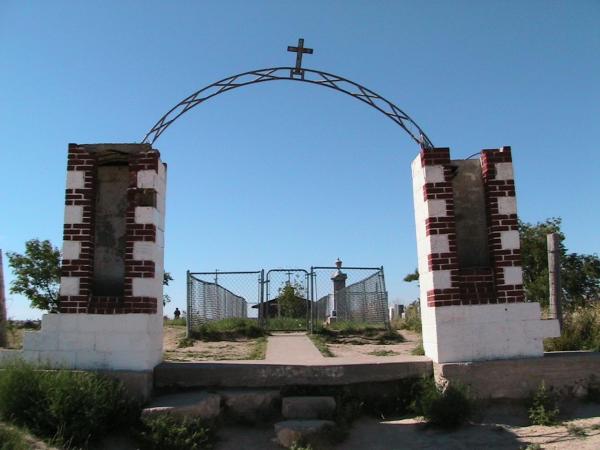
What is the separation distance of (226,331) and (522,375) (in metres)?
7.89

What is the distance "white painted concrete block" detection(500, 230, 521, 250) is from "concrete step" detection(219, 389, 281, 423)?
11.4 feet

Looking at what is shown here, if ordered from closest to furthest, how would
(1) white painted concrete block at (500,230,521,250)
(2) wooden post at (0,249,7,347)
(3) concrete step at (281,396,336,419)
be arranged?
(3) concrete step at (281,396,336,419), (1) white painted concrete block at (500,230,521,250), (2) wooden post at (0,249,7,347)

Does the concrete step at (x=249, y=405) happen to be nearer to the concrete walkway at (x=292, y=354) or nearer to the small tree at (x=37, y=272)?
the concrete walkway at (x=292, y=354)

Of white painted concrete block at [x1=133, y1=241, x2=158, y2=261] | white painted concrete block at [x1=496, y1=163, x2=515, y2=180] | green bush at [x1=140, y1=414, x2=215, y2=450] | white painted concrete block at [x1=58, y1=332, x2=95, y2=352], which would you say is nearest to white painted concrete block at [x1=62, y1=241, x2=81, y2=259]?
white painted concrete block at [x1=133, y1=241, x2=158, y2=261]

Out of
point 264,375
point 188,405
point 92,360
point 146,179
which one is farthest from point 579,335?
point 92,360

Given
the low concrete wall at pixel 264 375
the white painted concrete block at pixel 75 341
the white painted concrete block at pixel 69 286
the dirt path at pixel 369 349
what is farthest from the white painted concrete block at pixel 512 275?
the white painted concrete block at pixel 69 286

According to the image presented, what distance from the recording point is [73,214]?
683 centimetres

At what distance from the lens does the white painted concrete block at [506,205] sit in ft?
23.2

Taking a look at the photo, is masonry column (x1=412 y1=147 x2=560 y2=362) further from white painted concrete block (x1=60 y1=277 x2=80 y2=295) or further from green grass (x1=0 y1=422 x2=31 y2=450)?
green grass (x1=0 y1=422 x2=31 y2=450)

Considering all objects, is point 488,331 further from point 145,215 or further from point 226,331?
point 226,331

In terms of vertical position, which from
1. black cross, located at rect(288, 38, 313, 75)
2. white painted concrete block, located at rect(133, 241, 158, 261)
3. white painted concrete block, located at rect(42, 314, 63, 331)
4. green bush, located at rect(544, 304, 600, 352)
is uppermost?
black cross, located at rect(288, 38, 313, 75)

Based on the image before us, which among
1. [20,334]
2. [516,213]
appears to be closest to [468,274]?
[516,213]

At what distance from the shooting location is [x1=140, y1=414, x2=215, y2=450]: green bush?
5.43 m

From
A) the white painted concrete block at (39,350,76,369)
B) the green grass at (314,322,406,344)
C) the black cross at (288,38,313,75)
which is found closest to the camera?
the white painted concrete block at (39,350,76,369)
